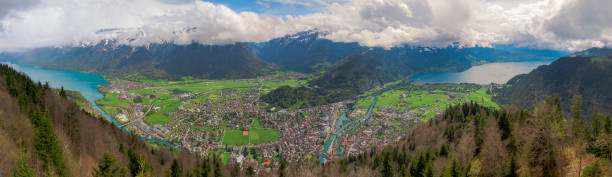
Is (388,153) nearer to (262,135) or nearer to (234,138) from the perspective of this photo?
(262,135)

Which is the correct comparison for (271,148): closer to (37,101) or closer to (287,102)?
(37,101)

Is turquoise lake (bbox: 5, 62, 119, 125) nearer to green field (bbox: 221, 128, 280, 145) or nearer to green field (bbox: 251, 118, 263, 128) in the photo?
green field (bbox: 221, 128, 280, 145)

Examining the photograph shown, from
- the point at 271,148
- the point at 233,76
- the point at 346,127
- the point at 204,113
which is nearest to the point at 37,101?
the point at 271,148

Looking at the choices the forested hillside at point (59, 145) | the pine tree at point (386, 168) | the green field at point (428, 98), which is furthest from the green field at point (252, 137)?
the green field at point (428, 98)

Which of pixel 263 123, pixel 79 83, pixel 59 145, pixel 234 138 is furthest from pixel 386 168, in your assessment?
pixel 79 83

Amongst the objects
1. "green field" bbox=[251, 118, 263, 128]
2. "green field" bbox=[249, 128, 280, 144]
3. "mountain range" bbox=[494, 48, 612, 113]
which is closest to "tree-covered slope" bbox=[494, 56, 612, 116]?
"mountain range" bbox=[494, 48, 612, 113]
